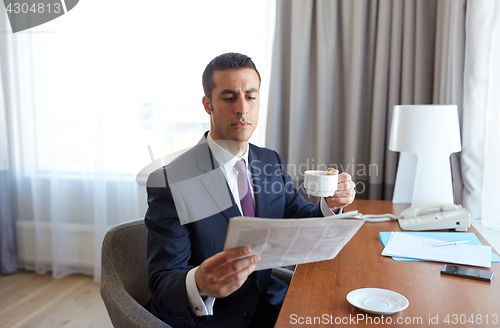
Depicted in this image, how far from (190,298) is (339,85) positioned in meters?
1.78

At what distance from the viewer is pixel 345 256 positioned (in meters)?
1.22

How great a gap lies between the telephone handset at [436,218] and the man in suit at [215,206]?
1.06 feet

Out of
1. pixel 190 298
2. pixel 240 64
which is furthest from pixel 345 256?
pixel 240 64

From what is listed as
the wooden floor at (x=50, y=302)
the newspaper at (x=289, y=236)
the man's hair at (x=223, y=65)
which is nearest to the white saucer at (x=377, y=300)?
the newspaper at (x=289, y=236)

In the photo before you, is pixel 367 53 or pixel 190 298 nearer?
pixel 190 298

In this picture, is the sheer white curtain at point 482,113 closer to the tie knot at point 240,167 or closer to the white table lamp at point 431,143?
the white table lamp at point 431,143

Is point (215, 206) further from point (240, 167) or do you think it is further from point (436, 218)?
point (436, 218)

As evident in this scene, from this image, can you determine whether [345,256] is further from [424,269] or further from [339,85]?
[339,85]

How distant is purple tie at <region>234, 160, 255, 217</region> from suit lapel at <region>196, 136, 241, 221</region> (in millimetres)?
79

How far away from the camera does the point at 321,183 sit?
3.95 ft

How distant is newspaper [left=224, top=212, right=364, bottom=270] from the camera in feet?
2.64

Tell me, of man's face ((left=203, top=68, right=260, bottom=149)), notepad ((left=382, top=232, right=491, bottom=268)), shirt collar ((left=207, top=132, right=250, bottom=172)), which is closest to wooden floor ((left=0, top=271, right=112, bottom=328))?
shirt collar ((left=207, top=132, right=250, bottom=172))

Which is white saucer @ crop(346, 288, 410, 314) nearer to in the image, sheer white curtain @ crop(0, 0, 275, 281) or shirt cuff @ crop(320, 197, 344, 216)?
shirt cuff @ crop(320, 197, 344, 216)

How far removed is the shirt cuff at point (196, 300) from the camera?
0.98m
